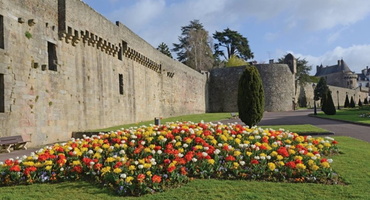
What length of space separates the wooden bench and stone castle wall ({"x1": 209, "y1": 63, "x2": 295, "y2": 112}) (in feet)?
129

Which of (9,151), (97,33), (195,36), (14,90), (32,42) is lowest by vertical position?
(9,151)

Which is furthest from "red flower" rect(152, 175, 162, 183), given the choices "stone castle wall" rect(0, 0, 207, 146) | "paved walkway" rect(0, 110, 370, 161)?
"stone castle wall" rect(0, 0, 207, 146)

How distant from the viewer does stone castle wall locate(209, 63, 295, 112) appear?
49875 mm

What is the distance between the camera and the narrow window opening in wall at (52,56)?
15.3 metres

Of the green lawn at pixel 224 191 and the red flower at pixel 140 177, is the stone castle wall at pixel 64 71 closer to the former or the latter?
the green lawn at pixel 224 191

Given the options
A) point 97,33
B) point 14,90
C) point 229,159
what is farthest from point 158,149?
point 97,33

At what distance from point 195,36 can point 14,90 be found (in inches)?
2084

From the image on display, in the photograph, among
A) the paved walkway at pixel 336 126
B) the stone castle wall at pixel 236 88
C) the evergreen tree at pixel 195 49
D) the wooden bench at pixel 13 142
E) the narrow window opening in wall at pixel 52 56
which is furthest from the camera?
the evergreen tree at pixel 195 49

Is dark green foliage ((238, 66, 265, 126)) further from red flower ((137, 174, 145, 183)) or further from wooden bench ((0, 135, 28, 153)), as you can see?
red flower ((137, 174, 145, 183))

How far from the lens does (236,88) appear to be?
49438mm

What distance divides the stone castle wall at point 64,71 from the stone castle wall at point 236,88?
82.3 feet

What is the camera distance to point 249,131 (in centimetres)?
968

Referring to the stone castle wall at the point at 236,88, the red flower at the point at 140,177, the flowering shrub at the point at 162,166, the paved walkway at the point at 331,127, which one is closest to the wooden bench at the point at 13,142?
the paved walkway at the point at 331,127

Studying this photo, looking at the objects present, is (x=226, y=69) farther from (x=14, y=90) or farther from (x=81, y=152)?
(x=81, y=152)
